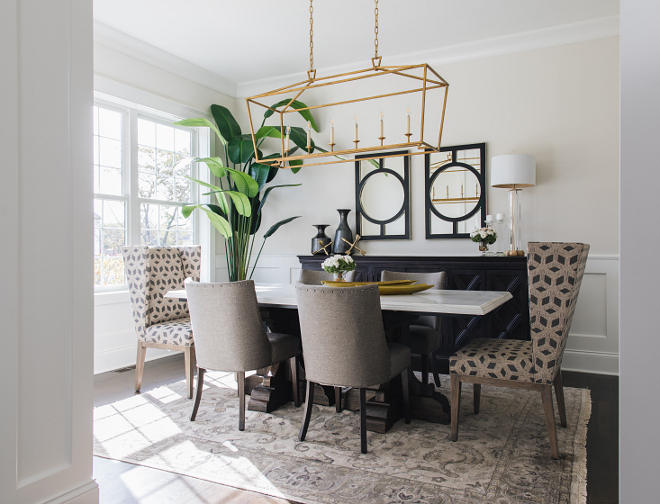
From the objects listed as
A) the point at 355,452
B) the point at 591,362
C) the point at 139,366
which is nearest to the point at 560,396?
the point at 355,452

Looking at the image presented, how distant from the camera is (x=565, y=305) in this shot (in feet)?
7.45

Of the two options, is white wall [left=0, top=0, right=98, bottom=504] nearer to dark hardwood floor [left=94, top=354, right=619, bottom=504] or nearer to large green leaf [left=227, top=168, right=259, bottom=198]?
dark hardwood floor [left=94, top=354, right=619, bottom=504]

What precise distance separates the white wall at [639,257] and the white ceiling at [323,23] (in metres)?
3.46

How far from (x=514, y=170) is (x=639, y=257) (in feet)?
11.8

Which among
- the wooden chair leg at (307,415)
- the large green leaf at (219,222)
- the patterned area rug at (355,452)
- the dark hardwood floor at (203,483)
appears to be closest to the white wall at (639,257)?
the patterned area rug at (355,452)

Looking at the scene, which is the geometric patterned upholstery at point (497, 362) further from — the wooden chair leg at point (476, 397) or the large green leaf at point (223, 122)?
the large green leaf at point (223, 122)

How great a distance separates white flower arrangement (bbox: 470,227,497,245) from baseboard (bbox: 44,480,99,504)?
11.0 ft

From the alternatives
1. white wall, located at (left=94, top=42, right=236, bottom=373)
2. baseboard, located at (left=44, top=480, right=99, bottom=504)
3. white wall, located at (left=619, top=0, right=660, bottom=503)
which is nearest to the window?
white wall, located at (left=94, top=42, right=236, bottom=373)

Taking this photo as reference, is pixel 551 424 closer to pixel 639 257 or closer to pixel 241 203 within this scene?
pixel 639 257

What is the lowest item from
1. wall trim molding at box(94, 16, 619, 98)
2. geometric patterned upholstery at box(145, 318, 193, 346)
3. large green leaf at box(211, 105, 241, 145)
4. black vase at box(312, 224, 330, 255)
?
geometric patterned upholstery at box(145, 318, 193, 346)

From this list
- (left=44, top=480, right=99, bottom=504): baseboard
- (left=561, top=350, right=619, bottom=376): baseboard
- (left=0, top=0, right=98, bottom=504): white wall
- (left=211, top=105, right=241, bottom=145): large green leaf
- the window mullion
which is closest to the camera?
(left=0, top=0, right=98, bottom=504): white wall

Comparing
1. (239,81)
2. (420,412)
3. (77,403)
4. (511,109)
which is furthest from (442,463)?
(239,81)

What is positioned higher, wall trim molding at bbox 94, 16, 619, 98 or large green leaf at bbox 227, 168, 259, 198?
wall trim molding at bbox 94, 16, 619, 98

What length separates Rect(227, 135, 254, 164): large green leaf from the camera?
497 centimetres
